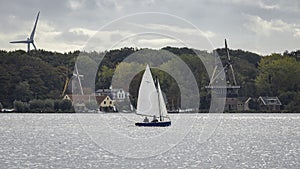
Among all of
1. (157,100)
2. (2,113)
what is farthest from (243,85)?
(157,100)

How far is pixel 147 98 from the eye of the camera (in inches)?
2972

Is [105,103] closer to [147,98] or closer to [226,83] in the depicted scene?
[226,83]

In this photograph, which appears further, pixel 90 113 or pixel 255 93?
pixel 90 113

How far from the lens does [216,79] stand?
489 ft

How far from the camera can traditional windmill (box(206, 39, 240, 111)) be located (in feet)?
483

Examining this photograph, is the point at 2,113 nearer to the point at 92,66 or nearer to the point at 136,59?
the point at 92,66

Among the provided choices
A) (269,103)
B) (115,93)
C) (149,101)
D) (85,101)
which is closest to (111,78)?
(115,93)

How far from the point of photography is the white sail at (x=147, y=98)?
75062mm

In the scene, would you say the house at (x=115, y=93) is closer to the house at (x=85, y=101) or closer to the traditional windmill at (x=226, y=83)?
the house at (x=85, y=101)

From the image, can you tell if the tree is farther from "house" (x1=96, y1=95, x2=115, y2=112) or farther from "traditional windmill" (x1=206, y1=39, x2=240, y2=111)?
"traditional windmill" (x1=206, y1=39, x2=240, y2=111)

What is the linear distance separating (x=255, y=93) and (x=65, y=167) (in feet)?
375

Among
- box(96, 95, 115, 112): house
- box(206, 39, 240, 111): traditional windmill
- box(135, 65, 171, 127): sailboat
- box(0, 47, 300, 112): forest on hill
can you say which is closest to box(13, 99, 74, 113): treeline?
box(0, 47, 300, 112): forest on hill

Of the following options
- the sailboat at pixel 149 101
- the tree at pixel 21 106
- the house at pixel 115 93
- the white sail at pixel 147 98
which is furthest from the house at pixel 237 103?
the white sail at pixel 147 98

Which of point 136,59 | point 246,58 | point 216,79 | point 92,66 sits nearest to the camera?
point 136,59
